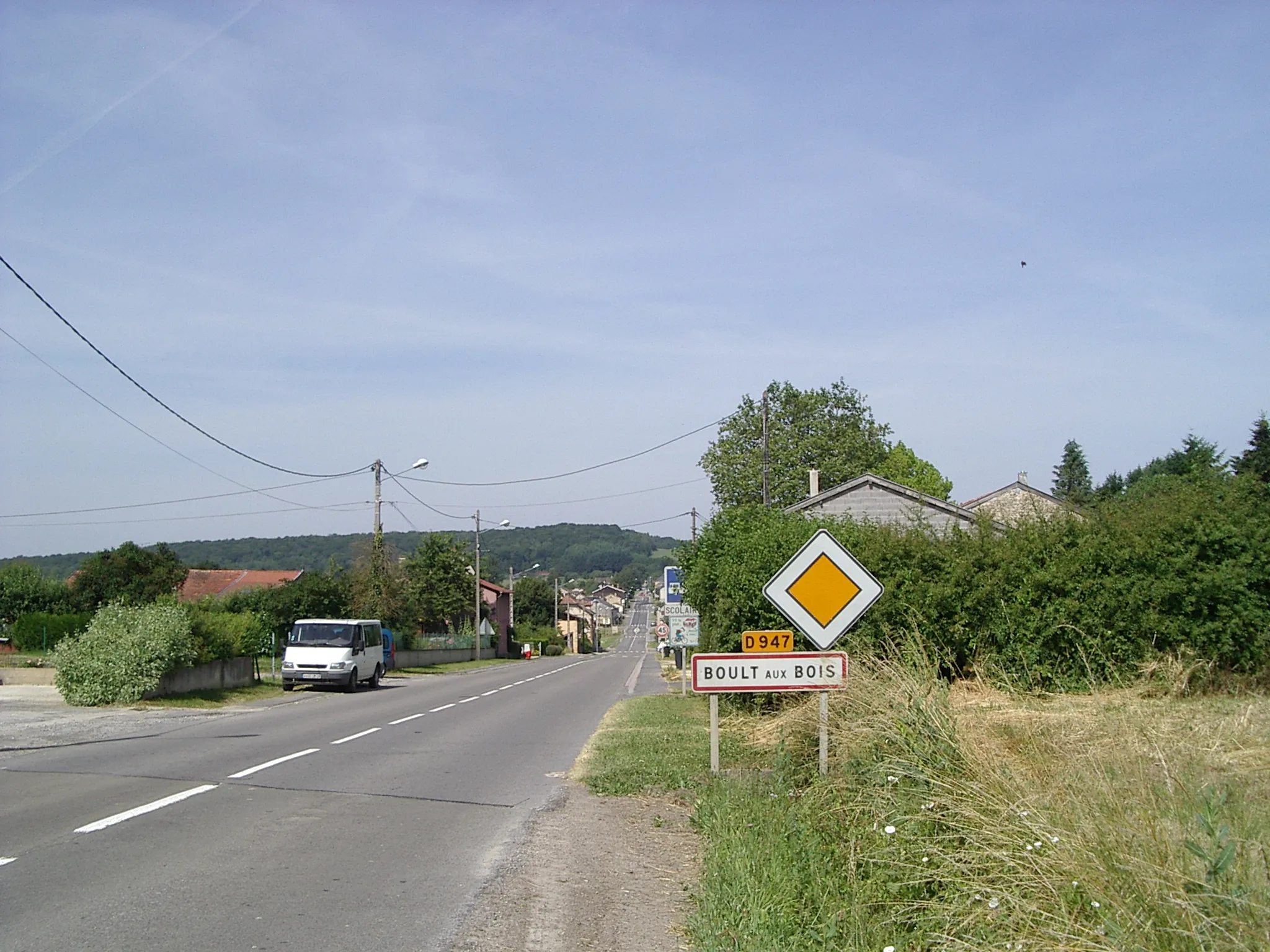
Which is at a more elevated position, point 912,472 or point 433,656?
point 912,472

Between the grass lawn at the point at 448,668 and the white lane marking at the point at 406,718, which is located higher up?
the white lane marking at the point at 406,718

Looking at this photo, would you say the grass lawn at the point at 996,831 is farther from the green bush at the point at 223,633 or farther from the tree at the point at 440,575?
the tree at the point at 440,575

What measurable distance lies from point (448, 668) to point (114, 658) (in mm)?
31856

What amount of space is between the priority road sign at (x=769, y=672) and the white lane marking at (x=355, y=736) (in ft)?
26.1

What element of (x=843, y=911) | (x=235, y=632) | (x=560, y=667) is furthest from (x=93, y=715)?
(x=560, y=667)

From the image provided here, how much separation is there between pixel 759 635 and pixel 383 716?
1213 centimetres

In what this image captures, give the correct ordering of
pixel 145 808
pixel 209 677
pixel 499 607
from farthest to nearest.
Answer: pixel 499 607
pixel 209 677
pixel 145 808

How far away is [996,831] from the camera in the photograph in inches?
212

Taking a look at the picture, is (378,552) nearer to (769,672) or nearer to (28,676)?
(28,676)

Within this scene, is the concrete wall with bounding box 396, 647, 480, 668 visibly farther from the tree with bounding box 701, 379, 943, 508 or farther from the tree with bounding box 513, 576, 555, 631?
the tree with bounding box 513, 576, 555, 631

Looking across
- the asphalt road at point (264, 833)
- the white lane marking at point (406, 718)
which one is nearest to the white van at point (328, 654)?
the white lane marking at point (406, 718)

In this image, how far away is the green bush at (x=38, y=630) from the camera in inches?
1891

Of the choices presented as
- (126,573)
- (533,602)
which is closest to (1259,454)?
(126,573)

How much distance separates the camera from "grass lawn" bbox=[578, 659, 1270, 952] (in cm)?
417
